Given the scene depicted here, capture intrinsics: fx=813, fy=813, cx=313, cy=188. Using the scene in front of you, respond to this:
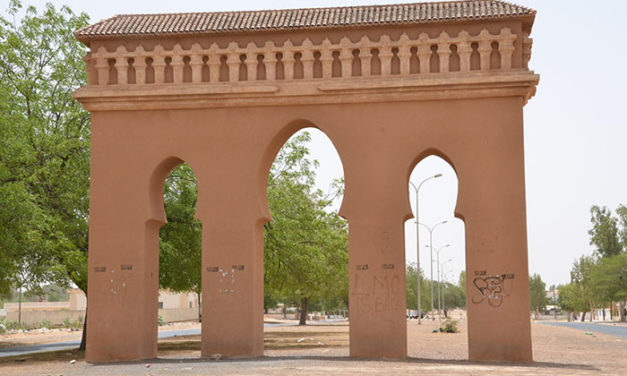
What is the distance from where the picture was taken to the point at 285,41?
63.1 feet

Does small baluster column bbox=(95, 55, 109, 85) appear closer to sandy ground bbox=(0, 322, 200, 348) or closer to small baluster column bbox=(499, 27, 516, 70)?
small baluster column bbox=(499, 27, 516, 70)

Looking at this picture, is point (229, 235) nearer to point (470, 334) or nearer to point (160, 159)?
point (160, 159)

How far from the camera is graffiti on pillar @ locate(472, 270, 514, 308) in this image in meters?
17.8

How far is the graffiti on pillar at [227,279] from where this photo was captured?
61.4 feet

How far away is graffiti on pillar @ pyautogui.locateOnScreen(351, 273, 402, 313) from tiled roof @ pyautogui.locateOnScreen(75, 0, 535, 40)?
588 centimetres

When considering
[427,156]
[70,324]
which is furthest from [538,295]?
[427,156]

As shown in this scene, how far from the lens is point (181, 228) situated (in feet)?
83.4

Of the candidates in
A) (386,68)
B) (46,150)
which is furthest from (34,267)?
(386,68)

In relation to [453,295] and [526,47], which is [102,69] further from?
[453,295]

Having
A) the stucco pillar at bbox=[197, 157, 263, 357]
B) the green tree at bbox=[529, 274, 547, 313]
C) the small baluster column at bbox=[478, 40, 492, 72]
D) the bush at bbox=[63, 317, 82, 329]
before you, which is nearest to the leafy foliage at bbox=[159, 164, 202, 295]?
the stucco pillar at bbox=[197, 157, 263, 357]

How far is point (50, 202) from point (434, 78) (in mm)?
11744

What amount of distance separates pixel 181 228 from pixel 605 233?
74119mm

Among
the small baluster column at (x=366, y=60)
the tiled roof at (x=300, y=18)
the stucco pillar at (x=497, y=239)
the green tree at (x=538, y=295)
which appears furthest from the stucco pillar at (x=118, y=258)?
the green tree at (x=538, y=295)

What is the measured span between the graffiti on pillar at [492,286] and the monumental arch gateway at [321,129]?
31 millimetres
